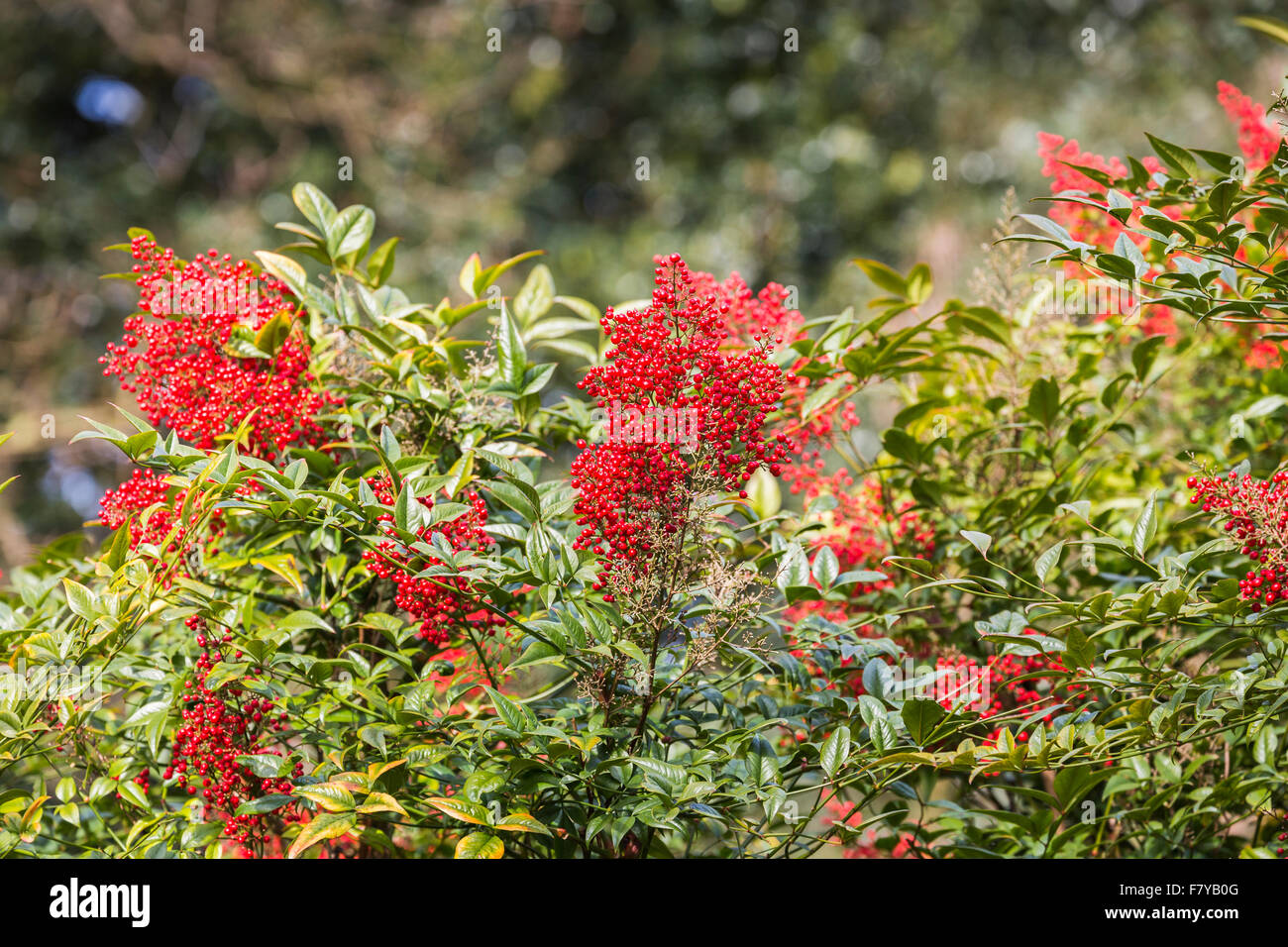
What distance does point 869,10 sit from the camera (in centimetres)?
779

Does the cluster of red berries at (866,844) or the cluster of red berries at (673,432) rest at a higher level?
the cluster of red berries at (673,432)

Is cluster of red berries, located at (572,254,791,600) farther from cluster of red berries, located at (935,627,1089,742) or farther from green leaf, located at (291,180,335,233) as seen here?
green leaf, located at (291,180,335,233)

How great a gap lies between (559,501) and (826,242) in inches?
273

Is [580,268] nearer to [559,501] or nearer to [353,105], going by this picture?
[353,105]

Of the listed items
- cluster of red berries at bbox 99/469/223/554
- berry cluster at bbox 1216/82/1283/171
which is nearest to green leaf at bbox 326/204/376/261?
cluster of red berries at bbox 99/469/223/554

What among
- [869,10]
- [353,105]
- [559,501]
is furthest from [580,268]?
[559,501]

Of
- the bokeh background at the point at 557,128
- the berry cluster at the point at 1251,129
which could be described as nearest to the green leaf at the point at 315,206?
the berry cluster at the point at 1251,129

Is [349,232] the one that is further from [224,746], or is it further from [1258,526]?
[1258,526]

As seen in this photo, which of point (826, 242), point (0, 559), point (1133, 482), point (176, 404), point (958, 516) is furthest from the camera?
point (826, 242)

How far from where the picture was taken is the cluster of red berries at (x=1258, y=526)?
3.14ft

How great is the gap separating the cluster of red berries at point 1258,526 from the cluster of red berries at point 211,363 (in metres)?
0.90

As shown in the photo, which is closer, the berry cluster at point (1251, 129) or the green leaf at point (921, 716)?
the green leaf at point (921, 716)

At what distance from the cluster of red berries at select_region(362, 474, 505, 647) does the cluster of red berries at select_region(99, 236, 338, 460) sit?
0.56ft

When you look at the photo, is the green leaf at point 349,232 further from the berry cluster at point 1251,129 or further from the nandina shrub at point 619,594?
the berry cluster at point 1251,129
